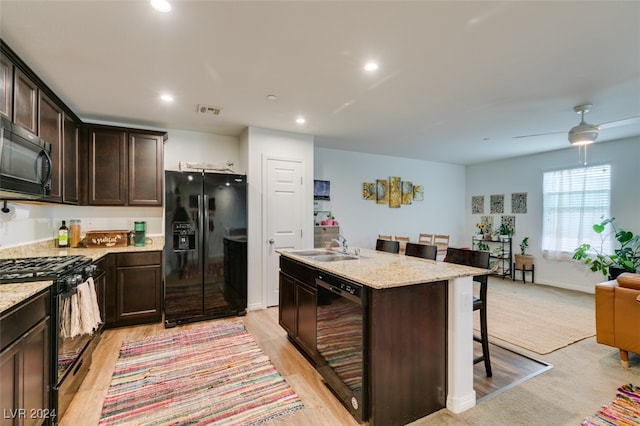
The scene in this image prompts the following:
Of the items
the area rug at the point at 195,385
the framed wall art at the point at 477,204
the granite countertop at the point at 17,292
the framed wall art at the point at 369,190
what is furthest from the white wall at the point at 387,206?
the granite countertop at the point at 17,292

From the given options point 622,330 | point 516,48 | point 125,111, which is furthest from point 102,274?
point 622,330

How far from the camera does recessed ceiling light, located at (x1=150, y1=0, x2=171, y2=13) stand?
66.1 inches

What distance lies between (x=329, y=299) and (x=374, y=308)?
1.82 feet

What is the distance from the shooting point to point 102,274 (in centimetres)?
305

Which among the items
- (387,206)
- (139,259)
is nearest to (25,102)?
(139,259)

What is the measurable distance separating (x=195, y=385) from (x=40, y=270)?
1.33 m

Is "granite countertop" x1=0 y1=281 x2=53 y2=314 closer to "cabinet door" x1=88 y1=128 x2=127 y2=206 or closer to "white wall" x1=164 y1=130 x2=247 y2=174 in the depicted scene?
"cabinet door" x1=88 y1=128 x2=127 y2=206

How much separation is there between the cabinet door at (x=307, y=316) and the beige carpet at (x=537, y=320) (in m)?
1.98

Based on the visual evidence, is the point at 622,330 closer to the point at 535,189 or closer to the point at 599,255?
the point at 599,255

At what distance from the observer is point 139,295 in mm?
3455

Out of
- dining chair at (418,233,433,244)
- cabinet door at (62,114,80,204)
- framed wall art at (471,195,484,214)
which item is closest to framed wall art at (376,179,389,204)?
dining chair at (418,233,433,244)

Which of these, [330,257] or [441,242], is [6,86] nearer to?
[330,257]

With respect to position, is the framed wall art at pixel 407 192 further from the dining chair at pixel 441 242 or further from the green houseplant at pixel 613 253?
the green houseplant at pixel 613 253

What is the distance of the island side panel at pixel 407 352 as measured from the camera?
69.0 inches
